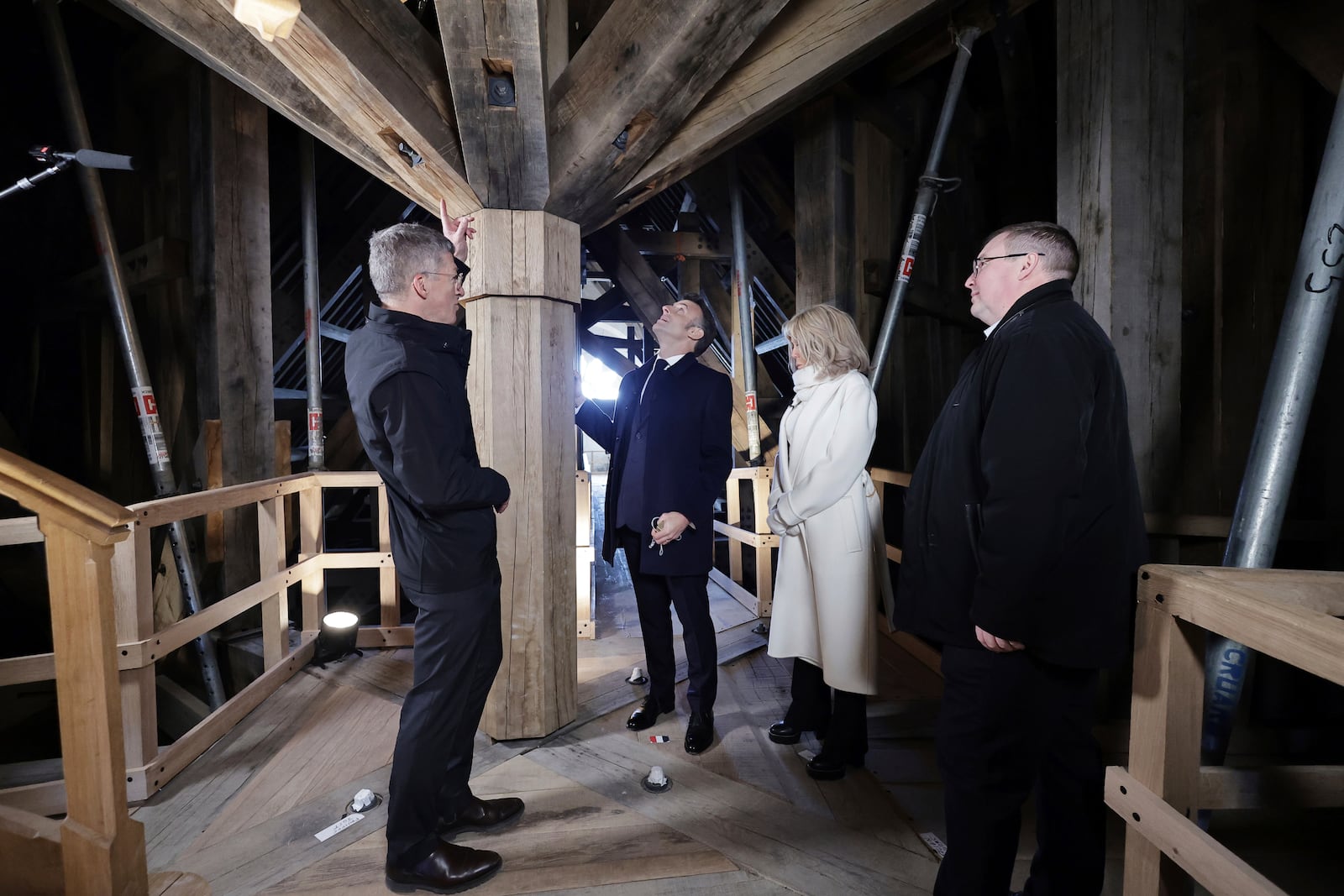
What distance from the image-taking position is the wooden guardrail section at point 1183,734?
107 cm

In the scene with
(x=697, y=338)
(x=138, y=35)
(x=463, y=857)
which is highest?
(x=138, y=35)

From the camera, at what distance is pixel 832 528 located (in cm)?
233

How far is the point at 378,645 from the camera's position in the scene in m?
3.91

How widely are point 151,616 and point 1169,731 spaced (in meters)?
2.79

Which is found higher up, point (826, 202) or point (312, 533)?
point (826, 202)

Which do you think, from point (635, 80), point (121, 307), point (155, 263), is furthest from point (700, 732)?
point (155, 263)

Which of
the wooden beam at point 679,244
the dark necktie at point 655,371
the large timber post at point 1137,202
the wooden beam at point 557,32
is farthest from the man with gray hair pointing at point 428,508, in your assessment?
the wooden beam at point 679,244

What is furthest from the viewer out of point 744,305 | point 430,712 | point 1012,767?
point 744,305

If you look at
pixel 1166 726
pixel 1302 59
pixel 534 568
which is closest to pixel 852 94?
pixel 1302 59

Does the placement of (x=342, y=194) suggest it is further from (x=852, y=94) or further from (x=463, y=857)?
(x=463, y=857)

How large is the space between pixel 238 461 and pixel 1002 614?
4.16m

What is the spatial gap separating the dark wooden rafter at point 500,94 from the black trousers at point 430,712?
1368 mm

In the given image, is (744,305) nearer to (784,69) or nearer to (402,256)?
(784,69)

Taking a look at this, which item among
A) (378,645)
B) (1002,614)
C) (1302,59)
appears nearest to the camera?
(1002,614)
